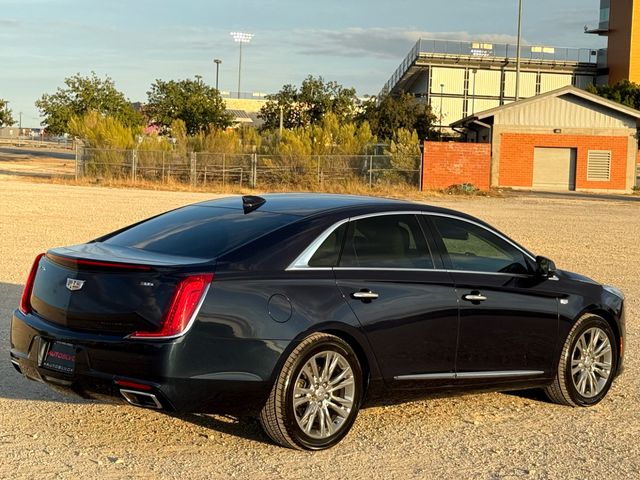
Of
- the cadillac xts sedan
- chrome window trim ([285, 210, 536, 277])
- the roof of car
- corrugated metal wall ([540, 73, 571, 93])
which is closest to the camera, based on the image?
the cadillac xts sedan

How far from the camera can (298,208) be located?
21.8 feet

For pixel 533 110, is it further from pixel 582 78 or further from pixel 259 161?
pixel 582 78

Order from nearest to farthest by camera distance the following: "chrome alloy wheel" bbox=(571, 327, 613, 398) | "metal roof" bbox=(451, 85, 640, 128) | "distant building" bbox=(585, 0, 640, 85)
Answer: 1. "chrome alloy wheel" bbox=(571, 327, 613, 398)
2. "metal roof" bbox=(451, 85, 640, 128)
3. "distant building" bbox=(585, 0, 640, 85)

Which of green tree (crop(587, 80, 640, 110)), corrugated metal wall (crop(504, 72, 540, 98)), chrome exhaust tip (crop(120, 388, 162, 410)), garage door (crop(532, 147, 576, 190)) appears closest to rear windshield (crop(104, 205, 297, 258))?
chrome exhaust tip (crop(120, 388, 162, 410))

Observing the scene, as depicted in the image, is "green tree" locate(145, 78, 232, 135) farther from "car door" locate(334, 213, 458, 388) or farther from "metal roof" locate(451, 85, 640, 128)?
"car door" locate(334, 213, 458, 388)

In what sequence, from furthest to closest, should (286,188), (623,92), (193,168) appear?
(623,92) < (193,168) < (286,188)

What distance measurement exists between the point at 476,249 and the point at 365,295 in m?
1.30

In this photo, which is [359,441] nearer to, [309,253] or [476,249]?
[309,253]

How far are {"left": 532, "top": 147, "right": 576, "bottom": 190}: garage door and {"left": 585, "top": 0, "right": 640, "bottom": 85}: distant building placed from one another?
114 feet

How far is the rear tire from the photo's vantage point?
24.0ft

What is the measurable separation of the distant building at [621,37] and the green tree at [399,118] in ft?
86.6

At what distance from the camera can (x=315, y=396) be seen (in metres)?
5.95

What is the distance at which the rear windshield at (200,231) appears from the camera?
6.09 m

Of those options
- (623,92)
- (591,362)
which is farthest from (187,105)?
(591,362)
